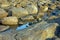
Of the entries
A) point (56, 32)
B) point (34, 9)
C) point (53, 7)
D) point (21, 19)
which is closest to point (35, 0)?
point (53, 7)

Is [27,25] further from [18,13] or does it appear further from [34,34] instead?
[34,34]

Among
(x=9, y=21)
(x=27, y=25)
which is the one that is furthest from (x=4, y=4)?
(x=27, y=25)

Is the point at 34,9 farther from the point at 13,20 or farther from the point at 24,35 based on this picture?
the point at 24,35

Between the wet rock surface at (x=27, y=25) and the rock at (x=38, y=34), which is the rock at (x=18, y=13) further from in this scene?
the rock at (x=38, y=34)

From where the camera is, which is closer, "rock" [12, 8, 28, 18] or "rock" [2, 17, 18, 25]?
"rock" [2, 17, 18, 25]

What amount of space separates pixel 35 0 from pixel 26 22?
26.9 ft

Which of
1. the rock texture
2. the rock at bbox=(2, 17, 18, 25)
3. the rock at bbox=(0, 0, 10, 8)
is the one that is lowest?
→ the rock at bbox=(0, 0, 10, 8)

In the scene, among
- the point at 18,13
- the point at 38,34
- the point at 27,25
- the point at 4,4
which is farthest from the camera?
the point at 4,4

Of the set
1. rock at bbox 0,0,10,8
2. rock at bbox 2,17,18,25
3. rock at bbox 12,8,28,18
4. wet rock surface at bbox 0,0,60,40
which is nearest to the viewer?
wet rock surface at bbox 0,0,60,40

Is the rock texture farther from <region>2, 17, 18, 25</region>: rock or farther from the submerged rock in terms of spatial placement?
the submerged rock

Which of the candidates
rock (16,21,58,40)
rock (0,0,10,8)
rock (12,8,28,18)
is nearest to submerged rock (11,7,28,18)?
rock (12,8,28,18)

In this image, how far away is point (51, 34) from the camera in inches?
293

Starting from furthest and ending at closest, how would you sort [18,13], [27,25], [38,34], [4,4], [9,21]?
[4,4] → [18,13] → [27,25] → [9,21] → [38,34]

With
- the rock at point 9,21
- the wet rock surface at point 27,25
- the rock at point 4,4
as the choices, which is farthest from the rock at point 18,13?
the rock at point 4,4
